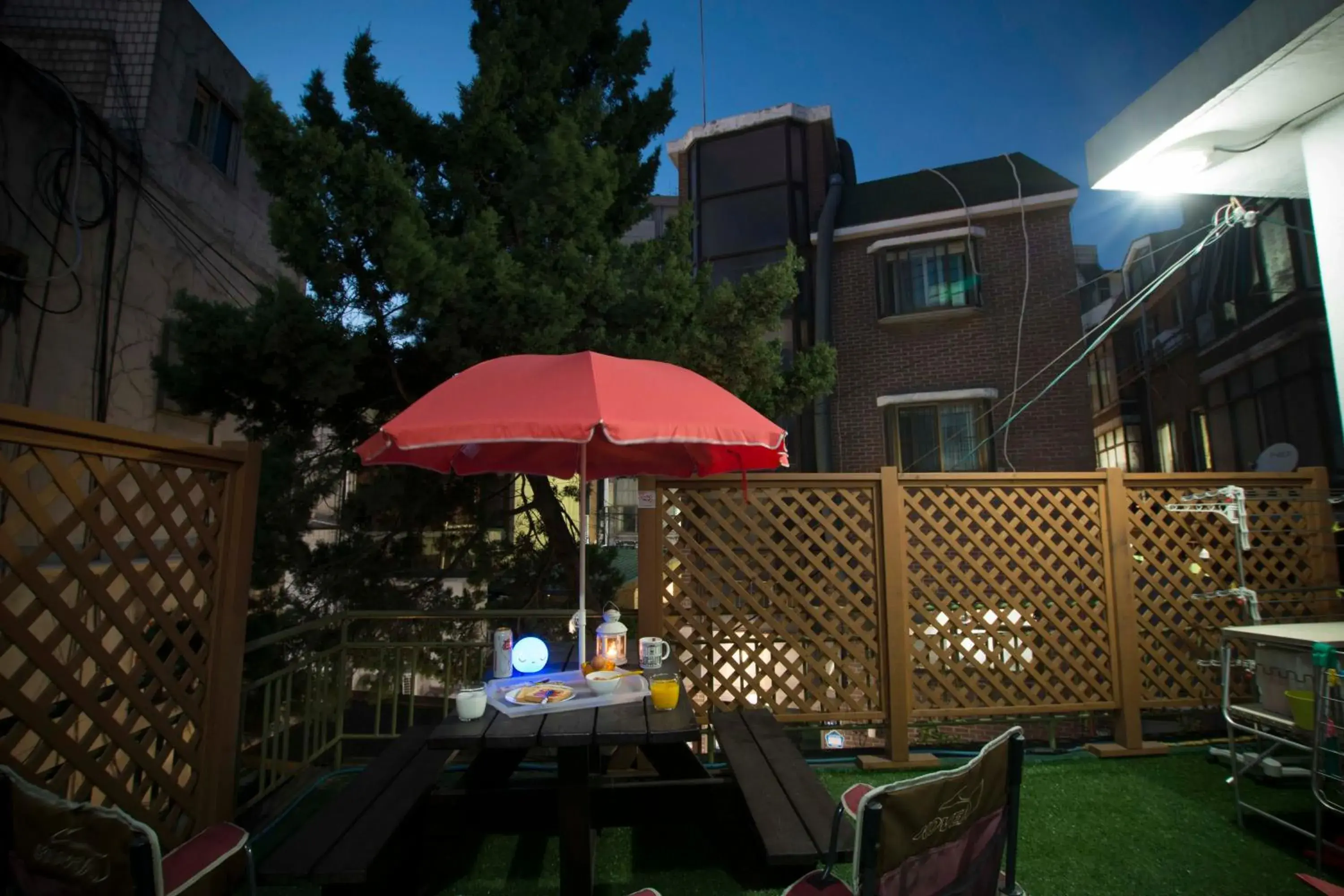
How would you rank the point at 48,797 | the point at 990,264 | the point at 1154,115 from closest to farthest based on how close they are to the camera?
the point at 48,797
the point at 1154,115
the point at 990,264

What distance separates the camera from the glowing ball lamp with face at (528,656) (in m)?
2.73

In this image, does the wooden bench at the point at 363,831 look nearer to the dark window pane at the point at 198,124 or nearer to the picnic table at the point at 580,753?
the picnic table at the point at 580,753

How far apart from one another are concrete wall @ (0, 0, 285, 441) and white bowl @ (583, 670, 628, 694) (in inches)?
232

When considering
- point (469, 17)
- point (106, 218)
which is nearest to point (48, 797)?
point (469, 17)

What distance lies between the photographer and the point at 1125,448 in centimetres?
1105

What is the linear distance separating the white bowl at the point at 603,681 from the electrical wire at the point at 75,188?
631 cm

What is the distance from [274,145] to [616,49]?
331 centimetres

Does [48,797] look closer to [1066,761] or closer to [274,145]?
[274,145]

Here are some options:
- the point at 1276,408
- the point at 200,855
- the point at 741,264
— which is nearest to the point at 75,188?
the point at 200,855

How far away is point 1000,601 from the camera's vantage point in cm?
402

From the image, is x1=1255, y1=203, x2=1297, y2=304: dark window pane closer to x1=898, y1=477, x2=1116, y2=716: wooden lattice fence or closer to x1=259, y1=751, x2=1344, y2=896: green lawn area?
x1=898, y1=477, x2=1116, y2=716: wooden lattice fence

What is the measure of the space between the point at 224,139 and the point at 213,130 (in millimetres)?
204

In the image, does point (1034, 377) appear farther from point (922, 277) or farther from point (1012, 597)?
point (1012, 597)

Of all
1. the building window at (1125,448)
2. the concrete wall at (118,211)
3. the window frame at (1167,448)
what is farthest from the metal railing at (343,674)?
the building window at (1125,448)
